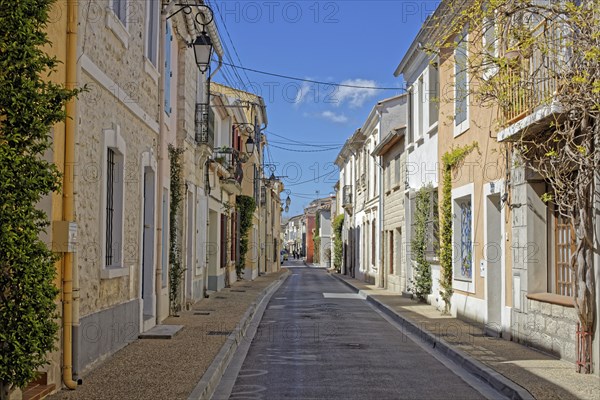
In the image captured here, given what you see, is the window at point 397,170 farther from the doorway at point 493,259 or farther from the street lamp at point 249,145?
the doorway at point 493,259

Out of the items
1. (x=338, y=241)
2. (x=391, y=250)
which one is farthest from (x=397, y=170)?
(x=338, y=241)

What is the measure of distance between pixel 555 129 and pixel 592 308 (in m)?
2.50

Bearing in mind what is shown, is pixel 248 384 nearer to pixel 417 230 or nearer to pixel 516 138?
pixel 516 138

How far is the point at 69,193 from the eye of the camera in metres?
7.37

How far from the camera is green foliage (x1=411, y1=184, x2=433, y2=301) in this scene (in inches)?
741

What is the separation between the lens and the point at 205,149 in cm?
1914

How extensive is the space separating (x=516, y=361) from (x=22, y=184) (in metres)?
6.91

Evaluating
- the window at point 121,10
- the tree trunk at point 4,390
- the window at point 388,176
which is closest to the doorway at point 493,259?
the window at point 121,10

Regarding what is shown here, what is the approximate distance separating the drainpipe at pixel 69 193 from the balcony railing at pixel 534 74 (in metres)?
5.49

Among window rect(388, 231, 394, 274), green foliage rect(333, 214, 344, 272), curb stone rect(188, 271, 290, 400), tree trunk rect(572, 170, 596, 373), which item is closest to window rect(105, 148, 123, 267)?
curb stone rect(188, 271, 290, 400)

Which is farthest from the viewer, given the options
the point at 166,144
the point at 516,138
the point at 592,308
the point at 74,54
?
the point at 166,144

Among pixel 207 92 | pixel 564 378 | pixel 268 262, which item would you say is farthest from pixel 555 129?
pixel 268 262

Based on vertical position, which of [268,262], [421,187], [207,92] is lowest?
[268,262]

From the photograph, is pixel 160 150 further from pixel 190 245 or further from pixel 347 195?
pixel 347 195
